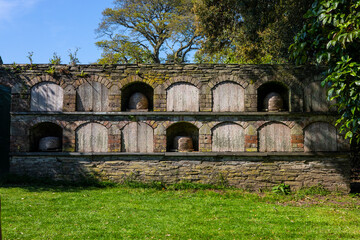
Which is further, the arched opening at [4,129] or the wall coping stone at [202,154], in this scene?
the arched opening at [4,129]

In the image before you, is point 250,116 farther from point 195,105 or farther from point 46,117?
point 46,117

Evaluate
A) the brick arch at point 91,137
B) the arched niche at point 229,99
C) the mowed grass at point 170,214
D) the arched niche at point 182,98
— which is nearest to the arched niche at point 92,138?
the brick arch at point 91,137

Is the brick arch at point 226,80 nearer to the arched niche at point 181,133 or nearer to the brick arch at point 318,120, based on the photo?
the arched niche at point 181,133

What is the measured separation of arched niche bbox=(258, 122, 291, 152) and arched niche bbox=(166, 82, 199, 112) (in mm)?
2010

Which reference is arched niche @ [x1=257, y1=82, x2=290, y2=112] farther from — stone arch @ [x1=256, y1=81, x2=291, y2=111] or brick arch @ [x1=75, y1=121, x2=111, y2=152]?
brick arch @ [x1=75, y1=121, x2=111, y2=152]

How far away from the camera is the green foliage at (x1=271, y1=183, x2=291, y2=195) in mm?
7632

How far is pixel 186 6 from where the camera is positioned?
21.1 meters

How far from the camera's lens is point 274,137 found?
805cm

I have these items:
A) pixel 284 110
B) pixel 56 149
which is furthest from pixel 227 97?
pixel 56 149

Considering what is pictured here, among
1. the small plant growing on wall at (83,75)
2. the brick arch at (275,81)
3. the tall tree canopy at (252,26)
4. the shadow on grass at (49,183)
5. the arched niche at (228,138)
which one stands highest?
the tall tree canopy at (252,26)

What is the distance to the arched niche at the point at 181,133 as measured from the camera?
336 inches

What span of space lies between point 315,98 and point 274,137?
160cm

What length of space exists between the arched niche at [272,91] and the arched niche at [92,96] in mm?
4592

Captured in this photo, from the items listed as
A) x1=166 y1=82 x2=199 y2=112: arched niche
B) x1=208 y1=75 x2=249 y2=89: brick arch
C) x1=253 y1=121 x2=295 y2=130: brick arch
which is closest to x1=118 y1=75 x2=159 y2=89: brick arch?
x1=166 y1=82 x2=199 y2=112: arched niche
